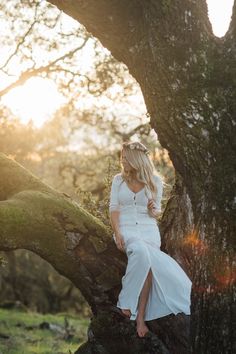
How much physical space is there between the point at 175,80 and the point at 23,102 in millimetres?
16299

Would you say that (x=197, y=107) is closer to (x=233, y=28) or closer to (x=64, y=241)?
(x=233, y=28)

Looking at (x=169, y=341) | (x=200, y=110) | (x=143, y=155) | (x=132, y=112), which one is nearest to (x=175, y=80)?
(x=200, y=110)

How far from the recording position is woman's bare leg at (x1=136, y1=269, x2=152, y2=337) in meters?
7.97

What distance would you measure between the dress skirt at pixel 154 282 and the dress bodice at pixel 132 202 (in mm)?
394

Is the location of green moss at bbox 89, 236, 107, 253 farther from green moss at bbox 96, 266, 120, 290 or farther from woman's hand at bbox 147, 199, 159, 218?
woman's hand at bbox 147, 199, 159, 218

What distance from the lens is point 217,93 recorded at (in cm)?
629

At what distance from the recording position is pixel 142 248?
26.3ft

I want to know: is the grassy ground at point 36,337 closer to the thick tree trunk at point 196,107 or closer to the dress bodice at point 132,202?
the dress bodice at point 132,202

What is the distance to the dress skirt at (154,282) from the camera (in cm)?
798

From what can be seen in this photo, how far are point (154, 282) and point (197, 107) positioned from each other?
2925 millimetres

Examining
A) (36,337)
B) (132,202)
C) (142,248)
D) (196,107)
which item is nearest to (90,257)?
(142,248)

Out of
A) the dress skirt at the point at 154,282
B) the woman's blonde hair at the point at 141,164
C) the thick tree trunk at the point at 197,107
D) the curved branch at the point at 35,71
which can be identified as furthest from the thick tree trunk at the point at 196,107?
the curved branch at the point at 35,71

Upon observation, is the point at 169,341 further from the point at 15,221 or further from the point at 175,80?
→ the point at 175,80

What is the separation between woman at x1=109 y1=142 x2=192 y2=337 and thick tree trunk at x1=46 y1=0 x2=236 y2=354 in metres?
1.78
